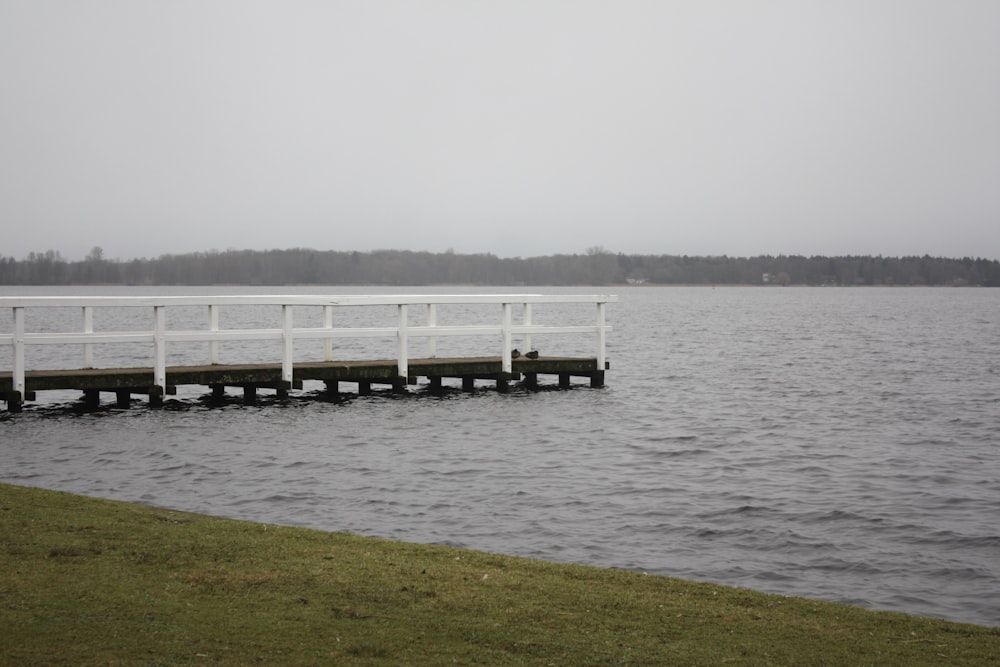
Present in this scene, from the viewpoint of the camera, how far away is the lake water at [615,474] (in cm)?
1287

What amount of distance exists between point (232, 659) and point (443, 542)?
643 cm

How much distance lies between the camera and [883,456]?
21.2 m

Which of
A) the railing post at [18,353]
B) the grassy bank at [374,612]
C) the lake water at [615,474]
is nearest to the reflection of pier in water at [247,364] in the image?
the railing post at [18,353]

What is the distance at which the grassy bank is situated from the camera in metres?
6.95

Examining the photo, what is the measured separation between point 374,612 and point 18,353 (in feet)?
56.2

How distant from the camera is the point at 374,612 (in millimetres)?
7910

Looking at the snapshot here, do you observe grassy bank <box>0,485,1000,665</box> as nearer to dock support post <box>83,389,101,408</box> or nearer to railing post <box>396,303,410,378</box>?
dock support post <box>83,389,101,408</box>

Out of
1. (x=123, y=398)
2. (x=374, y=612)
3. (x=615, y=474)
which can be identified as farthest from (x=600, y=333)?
(x=374, y=612)

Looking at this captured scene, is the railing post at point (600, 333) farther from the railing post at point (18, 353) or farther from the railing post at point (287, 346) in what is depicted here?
the railing post at point (18, 353)

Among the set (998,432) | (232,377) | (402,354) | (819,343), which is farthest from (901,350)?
(232,377)

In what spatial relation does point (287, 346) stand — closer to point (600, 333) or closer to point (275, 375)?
point (275, 375)

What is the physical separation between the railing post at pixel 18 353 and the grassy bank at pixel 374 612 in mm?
12768

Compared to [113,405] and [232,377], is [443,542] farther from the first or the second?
[113,405]

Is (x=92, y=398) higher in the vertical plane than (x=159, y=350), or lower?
lower
